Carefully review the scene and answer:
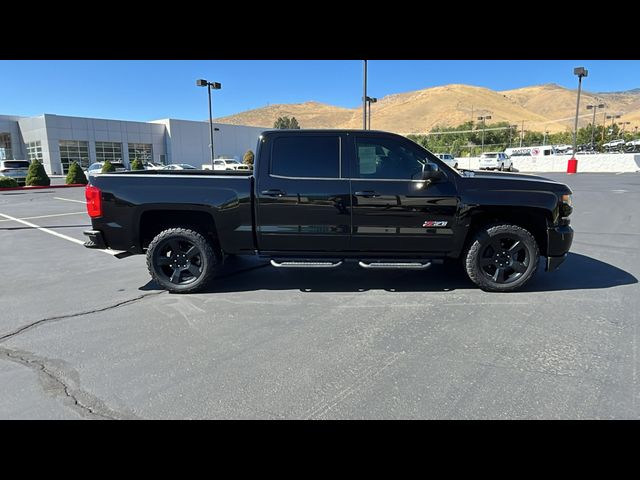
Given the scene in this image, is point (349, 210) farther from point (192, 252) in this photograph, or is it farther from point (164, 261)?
point (164, 261)

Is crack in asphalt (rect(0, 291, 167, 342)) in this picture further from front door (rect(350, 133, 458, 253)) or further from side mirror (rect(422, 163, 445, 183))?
side mirror (rect(422, 163, 445, 183))

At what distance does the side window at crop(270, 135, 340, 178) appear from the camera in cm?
476

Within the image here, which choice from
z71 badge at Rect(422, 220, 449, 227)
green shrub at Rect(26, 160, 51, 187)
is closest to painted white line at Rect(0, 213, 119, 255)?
z71 badge at Rect(422, 220, 449, 227)

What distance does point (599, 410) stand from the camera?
2521mm

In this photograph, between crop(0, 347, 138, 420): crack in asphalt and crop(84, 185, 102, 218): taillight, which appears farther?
crop(84, 185, 102, 218): taillight

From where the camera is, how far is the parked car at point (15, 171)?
1030 inches

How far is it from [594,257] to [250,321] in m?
5.85

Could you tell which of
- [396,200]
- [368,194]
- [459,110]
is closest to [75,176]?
[368,194]

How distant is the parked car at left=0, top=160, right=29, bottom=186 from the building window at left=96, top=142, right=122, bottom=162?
62.9 feet

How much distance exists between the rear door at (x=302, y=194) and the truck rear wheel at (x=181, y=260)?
73cm

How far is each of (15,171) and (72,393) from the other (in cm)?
3117
